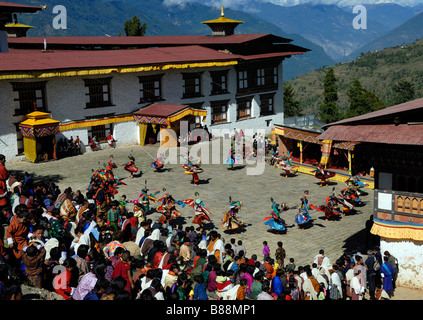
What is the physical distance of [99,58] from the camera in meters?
36.0

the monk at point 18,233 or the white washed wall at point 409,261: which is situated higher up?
the monk at point 18,233

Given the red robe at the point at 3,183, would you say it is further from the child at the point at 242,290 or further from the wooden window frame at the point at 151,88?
the wooden window frame at the point at 151,88

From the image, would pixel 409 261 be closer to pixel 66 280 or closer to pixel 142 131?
pixel 66 280

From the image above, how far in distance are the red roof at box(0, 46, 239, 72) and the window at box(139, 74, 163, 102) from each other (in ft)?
4.40

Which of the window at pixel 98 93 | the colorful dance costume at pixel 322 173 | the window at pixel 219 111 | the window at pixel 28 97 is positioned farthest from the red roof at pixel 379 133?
the window at pixel 219 111

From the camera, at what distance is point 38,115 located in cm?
3084

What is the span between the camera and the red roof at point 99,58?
3152 cm

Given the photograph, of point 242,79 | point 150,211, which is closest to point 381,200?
point 150,211

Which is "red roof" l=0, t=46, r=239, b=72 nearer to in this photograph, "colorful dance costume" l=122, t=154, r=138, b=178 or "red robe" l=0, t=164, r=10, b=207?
"colorful dance costume" l=122, t=154, r=138, b=178

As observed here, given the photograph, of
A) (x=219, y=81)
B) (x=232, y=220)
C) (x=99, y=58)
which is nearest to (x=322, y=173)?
(x=232, y=220)

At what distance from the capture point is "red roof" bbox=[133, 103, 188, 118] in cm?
3480

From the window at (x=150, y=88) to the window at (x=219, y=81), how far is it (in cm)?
531

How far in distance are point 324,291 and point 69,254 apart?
20.5ft
